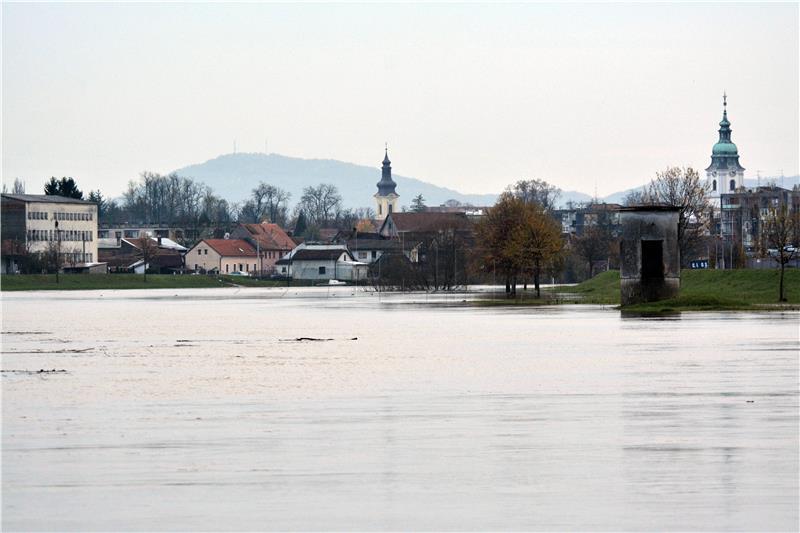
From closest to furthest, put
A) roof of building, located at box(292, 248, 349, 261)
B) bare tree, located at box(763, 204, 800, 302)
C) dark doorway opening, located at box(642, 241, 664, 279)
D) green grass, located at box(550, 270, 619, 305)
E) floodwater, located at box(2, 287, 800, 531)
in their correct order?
1. floodwater, located at box(2, 287, 800, 531)
2. dark doorway opening, located at box(642, 241, 664, 279)
3. bare tree, located at box(763, 204, 800, 302)
4. green grass, located at box(550, 270, 619, 305)
5. roof of building, located at box(292, 248, 349, 261)

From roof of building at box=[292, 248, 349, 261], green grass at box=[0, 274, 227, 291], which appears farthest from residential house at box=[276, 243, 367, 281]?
green grass at box=[0, 274, 227, 291]

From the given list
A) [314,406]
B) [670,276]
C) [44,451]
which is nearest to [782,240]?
[670,276]

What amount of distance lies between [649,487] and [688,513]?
5.04 ft

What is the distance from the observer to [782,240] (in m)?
75.9

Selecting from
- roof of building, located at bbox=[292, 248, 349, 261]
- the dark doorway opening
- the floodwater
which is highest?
roof of building, located at bbox=[292, 248, 349, 261]

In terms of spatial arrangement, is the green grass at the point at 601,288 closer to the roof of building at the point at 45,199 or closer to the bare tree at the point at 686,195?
the bare tree at the point at 686,195

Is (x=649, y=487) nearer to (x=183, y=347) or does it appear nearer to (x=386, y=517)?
(x=386, y=517)

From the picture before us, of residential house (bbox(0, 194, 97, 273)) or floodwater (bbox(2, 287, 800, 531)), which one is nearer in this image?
floodwater (bbox(2, 287, 800, 531))

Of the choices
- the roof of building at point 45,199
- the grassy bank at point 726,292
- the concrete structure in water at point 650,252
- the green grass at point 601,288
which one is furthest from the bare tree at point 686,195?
the roof of building at point 45,199

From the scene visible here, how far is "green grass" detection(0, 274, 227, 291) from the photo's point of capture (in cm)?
14212

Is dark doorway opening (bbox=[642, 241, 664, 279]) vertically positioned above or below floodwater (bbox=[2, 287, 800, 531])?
above

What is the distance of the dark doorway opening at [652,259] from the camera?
67125 mm

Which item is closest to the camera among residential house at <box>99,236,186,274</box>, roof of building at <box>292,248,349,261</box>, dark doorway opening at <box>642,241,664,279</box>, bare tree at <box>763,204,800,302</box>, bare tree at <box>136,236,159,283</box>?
dark doorway opening at <box>642,241,664,279</box>

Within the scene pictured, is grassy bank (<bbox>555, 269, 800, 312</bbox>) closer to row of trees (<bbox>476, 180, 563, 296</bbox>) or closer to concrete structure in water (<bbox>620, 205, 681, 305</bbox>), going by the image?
concrete structure in water (<bbox>620, 205, 681, 305</bbox>)
